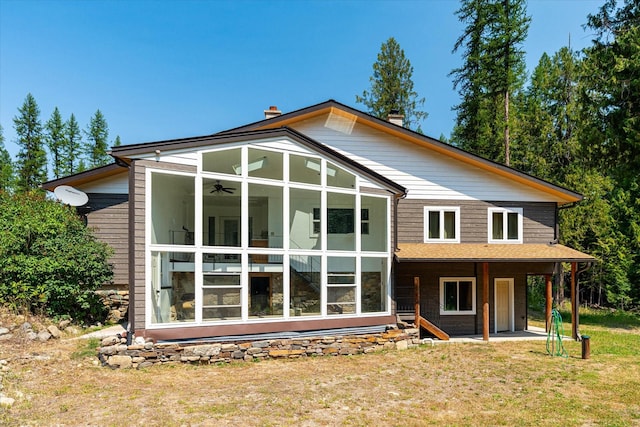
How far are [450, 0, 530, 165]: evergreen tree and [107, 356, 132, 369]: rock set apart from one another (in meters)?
18.6

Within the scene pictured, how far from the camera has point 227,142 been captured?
9.15m

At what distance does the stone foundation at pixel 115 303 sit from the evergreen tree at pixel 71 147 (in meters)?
A: 31.8

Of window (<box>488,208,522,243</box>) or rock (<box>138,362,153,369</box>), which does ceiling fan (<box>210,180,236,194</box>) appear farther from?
A: window (<box>488,208,522,243</box>)

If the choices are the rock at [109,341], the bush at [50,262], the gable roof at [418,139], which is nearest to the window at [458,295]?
the gable roof at [418,139]

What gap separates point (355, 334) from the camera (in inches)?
407

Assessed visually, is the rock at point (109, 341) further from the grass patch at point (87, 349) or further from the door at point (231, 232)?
the door at point (231, 232)

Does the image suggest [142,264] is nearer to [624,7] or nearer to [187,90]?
[187,90]

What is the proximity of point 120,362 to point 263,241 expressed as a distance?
12.8ft

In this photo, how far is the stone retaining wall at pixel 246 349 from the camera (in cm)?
790

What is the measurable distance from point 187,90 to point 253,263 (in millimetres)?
16188

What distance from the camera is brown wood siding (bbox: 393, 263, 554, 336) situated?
A: 12.8m

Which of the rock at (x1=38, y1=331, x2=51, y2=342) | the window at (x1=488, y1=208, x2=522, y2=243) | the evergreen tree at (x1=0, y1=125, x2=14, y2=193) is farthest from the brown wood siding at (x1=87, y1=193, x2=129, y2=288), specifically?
the evergreen tree at (x1=0, y1=125, x2=14, y2=193)

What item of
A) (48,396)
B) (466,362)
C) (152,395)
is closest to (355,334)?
(466,362)

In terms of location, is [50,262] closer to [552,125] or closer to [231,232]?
[231,232]
